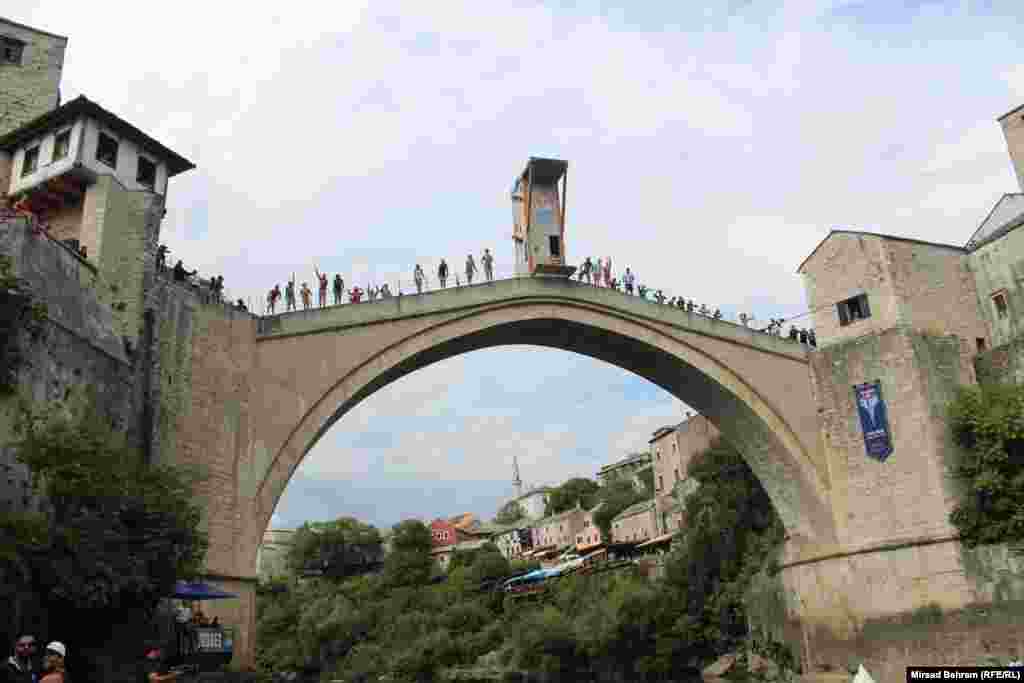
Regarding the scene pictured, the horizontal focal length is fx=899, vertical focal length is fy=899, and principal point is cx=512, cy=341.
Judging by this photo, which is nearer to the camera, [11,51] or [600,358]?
[11,51]

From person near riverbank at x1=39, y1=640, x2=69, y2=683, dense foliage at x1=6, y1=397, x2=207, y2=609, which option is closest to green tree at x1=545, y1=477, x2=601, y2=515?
dense foliage at x1=6, y1=397, x2=207, y2=609

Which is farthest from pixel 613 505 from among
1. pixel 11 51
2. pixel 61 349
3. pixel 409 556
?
pixel 61 349

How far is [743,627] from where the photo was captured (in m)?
25.6

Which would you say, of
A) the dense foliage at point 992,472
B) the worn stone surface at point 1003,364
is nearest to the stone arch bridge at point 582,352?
the dense foliage at point 992,472

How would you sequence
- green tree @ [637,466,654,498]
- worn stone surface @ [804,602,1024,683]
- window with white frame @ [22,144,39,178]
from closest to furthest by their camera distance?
window with white frame @ [22,144,39,178] < worn stone surface @ [804,602,1024,683] < green tree @ [637,466,654,498]

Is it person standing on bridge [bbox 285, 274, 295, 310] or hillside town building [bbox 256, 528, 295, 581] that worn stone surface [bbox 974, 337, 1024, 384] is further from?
hillside town building [bbox 256, 528, 295, 581]

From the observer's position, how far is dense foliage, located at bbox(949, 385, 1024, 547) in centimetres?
1758

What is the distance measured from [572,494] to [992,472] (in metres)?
49.2

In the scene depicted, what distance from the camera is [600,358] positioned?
2183 centimetres

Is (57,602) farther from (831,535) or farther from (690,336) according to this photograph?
(831,535)

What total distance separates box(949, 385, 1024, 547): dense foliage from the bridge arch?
2.99m

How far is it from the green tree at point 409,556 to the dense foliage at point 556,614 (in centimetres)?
9

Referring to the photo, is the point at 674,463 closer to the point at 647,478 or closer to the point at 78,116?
the point at 647,478

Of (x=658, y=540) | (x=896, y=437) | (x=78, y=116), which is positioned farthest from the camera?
(x=658, y=540)
